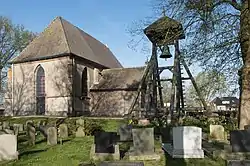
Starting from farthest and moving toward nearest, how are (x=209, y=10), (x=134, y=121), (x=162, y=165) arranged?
(x=134, y=121), (x=209, y=10), (x=162, y=165)

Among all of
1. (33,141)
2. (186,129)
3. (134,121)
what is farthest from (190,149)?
(134,121)

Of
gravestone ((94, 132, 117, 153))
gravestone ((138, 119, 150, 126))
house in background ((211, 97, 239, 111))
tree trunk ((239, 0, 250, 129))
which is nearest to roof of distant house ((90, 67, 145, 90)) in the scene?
house in background ((211, 97, 239, 111))

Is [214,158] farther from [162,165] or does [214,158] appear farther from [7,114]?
[7,114]

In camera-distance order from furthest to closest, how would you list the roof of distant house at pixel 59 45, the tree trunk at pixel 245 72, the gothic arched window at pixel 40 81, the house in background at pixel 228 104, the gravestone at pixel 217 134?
the house in background at pixel 228 104 → the gothic arched window at pixel 40 81 → the roof of distant house at pixel 59 45 → the gravestone at pixel 217 134 → the tree trunk at pixel 245 72

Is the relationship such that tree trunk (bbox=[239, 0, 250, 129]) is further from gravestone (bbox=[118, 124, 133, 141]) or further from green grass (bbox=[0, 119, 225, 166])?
gravestone (bbox=[118, 124, 133, 141])

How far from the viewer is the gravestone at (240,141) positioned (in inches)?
364

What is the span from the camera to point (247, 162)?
4.93 meters

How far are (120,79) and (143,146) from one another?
23735 millimetres

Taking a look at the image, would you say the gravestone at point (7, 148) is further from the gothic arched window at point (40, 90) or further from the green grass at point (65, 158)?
the gothic arched window at point (40, 90)

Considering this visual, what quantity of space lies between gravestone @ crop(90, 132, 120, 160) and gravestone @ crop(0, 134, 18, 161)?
2.59 meters

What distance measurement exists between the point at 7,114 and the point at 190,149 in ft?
90.0

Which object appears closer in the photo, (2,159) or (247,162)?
(247,162)

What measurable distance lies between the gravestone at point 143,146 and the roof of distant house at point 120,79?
21.4 meters

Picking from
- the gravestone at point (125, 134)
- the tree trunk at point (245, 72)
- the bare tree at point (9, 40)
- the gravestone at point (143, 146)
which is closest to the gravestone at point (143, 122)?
the gravestone at point (125, 134)
